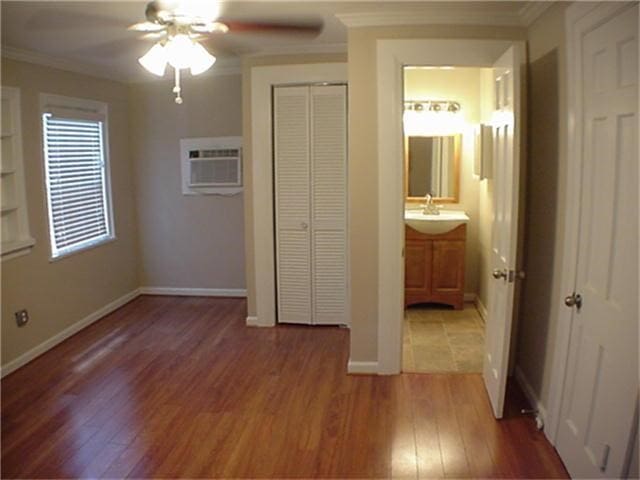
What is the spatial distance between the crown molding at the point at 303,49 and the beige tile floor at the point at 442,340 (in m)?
2.32

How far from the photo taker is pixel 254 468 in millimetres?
2564

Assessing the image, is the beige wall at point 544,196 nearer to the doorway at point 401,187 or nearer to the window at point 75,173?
the doorway at point 401,187

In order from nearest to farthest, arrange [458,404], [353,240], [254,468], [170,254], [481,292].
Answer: [254,468] → [458,404] → [353,240] → [481,292] → [170,254]

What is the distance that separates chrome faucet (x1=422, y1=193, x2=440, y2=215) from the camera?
5.09 meters

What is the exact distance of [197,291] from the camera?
220 inches

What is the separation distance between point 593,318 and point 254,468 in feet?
5.57

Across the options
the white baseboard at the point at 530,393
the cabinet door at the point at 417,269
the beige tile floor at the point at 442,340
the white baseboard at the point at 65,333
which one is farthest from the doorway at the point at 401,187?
the white baseboard at the point at 65,333

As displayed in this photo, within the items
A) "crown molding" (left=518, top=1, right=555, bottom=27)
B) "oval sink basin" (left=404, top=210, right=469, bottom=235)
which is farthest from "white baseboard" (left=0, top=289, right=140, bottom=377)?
"crown molding" (left=518, top=1, right=555, bottom=27)

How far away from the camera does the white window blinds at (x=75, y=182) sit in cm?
429

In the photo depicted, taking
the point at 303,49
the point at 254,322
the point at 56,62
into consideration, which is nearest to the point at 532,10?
the point at 303,49

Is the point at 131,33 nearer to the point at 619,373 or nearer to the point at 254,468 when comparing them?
the point at 254,468

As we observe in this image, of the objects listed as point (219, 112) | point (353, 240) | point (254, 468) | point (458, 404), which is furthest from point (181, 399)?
point (219, 112)

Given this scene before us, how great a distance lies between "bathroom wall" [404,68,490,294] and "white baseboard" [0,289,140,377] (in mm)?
3329

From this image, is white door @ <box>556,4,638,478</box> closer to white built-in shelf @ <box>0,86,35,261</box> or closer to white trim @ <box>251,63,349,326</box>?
white trim @ <box>251,63,349,326</box>
